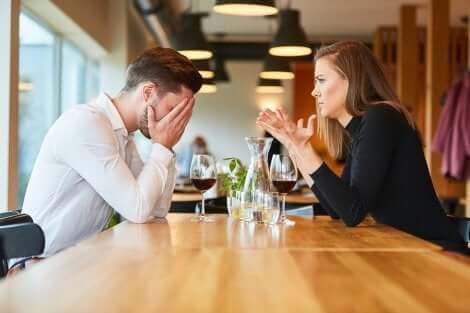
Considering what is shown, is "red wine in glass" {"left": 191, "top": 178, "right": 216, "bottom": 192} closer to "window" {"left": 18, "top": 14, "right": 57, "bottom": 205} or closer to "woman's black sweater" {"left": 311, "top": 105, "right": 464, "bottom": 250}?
"woman's black sweater" {"left": 311, "top": 105, "right": 464, "bottom": 250}

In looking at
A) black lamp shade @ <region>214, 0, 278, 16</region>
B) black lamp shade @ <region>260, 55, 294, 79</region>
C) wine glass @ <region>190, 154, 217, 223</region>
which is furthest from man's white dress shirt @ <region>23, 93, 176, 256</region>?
black lamp shade @ <region>260, 55, 294, 79</region>

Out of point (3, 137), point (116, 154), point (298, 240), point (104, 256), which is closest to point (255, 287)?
point (104, 256)

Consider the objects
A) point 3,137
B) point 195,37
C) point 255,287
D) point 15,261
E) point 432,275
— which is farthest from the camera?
point 195,37

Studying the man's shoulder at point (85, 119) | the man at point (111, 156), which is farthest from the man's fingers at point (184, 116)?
the man's shoulder at point (85, 119)

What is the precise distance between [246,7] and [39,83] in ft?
10.8

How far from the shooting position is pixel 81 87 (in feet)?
31.7

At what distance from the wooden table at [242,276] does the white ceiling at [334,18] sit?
27.6ft

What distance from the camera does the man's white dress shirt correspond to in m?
2.45

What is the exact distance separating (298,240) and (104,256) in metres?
0.60

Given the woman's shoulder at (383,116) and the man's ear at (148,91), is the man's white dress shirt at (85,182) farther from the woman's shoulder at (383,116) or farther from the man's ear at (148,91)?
the woman's shoulder at (383,116)

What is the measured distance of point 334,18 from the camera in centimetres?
1224

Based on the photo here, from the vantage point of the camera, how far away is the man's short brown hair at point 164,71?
2.78 m

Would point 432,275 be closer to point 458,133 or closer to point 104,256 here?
point 104,256

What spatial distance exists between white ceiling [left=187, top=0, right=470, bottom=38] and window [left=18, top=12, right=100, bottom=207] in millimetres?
2634
